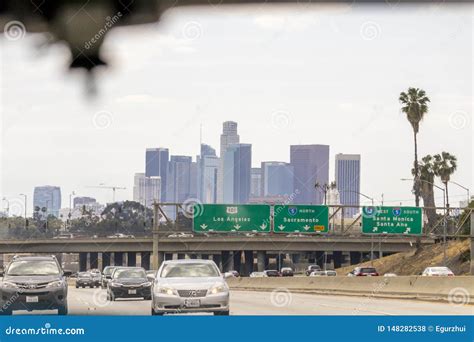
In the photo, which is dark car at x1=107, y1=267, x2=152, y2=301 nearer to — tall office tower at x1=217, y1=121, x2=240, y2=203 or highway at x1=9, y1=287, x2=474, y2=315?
highway at x1=9, y1=287, x2=474, y2=315

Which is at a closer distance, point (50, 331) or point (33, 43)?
point (33, 43)

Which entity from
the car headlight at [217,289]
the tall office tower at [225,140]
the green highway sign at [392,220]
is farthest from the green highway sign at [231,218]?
the car headlight at [217,289]

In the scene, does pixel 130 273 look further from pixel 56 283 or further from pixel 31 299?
pixel 31 299

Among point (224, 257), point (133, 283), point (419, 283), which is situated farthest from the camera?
point (224, 257)

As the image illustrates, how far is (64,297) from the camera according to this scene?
22297mm

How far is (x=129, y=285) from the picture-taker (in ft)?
123

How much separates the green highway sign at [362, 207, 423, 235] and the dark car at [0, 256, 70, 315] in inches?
2214

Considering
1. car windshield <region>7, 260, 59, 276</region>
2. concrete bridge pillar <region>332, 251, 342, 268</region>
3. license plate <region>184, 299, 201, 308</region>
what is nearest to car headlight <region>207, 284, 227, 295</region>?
license plate <region>184, 299, 201, 308</region>

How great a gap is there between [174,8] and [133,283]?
32.5 metres

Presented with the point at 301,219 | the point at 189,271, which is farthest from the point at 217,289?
the point at 301,219

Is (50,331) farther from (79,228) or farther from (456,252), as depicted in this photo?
(79,228)

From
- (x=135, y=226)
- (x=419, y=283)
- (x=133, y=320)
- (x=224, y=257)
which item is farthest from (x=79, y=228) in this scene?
(x=133, y=320)

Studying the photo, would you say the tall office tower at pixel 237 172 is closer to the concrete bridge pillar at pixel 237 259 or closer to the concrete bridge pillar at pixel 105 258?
the concrete bridge pillar at pixel 237 259

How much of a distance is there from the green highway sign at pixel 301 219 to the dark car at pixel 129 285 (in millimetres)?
39363
